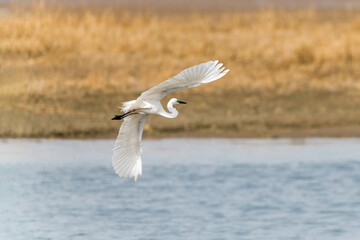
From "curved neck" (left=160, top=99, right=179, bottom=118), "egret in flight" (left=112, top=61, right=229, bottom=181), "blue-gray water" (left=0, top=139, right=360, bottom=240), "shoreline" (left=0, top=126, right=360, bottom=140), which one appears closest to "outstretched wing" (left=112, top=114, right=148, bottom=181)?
"egret in flight" (left=112, top=61, right=229, bottom=181)

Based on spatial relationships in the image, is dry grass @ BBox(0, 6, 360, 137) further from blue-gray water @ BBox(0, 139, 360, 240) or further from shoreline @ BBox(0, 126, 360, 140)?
blue-gray water @ BBox(0, 139, 360, 240)

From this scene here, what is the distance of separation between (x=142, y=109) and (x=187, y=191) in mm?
4442

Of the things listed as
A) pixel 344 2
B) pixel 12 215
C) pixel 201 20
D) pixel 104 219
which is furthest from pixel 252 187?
pixel 344 2

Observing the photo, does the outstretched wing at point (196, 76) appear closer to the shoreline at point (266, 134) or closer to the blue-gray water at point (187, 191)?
the blue-gray water at point (187, 191)

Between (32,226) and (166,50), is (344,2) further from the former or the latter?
(32,226)

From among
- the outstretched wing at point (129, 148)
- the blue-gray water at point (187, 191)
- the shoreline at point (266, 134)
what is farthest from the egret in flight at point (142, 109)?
the shoreline at point (266, 134)

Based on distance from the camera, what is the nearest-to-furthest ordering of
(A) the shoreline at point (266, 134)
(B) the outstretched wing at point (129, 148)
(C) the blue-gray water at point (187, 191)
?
(B) the outstretched wing at point (129, 148) < (C) the blue-gray water at point (187, 191) < (A) the shoreline at point (266, 134)

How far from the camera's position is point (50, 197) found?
39.5ft

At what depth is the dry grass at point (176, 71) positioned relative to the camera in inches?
631

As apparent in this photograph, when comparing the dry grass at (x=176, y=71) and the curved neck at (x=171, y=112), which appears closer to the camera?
the curved neck at (x=171, y=112)

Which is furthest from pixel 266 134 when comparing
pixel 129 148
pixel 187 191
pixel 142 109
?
pixel 142 109

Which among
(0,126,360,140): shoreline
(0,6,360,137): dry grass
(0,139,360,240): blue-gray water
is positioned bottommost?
(0,139,360,240): blue-gray water

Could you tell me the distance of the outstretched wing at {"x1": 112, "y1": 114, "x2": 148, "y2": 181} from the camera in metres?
8.57

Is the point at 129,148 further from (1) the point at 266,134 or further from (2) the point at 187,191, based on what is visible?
(1) the point at 266,134
